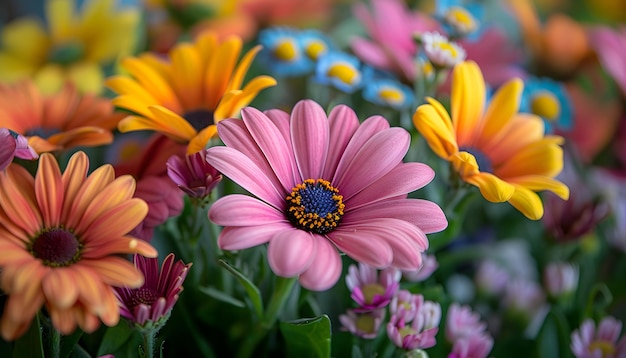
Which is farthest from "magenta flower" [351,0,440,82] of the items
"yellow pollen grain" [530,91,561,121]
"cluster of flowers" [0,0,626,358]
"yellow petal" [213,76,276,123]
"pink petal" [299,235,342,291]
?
"pink petal" [299,235,342,291]

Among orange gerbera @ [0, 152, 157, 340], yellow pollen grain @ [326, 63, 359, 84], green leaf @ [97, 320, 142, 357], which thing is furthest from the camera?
yellow pollen grain @ [326, 63, 359, 84]

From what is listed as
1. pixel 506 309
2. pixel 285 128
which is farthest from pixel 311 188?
pixel 506 309

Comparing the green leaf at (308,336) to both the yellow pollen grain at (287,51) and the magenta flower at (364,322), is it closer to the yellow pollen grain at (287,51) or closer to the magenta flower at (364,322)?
the magenta flower at (364,322)

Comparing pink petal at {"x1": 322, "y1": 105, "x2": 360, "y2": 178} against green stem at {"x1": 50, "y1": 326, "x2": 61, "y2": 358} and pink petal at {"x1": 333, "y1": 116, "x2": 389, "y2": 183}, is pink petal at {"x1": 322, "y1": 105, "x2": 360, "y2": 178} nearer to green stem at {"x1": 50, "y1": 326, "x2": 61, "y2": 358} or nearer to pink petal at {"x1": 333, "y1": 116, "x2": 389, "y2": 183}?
pink petal at {"x1": 333, "y1": 116, "x2": 389, "y2": 183}

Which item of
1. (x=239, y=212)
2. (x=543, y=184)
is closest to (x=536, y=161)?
(x=543, y=184)

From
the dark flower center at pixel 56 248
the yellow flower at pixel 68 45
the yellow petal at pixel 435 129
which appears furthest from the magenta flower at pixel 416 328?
the yellow flower at pixel 68 45

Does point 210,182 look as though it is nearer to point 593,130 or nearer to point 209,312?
point 209,312
